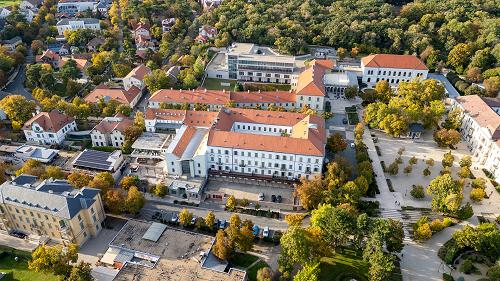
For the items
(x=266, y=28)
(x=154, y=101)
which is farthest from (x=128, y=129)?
(x=266, y=28)

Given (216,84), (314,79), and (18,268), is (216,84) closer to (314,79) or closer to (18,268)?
(314,79)

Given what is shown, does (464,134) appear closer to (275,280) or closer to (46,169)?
(275,280)

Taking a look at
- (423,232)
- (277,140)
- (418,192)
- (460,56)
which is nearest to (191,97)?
(277,140)

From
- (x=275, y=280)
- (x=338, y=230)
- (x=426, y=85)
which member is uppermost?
(x=426, y=85)

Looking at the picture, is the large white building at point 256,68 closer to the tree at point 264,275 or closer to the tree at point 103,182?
the tree at point 103,182

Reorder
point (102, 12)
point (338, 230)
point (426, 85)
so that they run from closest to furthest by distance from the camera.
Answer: point (338, 230) < point (426, 85) < point (102, 12)

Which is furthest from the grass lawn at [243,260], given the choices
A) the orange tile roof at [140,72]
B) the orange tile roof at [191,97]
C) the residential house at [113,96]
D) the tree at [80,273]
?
the orange tile roof at [140,72]

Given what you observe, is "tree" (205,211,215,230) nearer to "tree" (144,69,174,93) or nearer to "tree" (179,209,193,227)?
"tree" (179,209,193,227)
